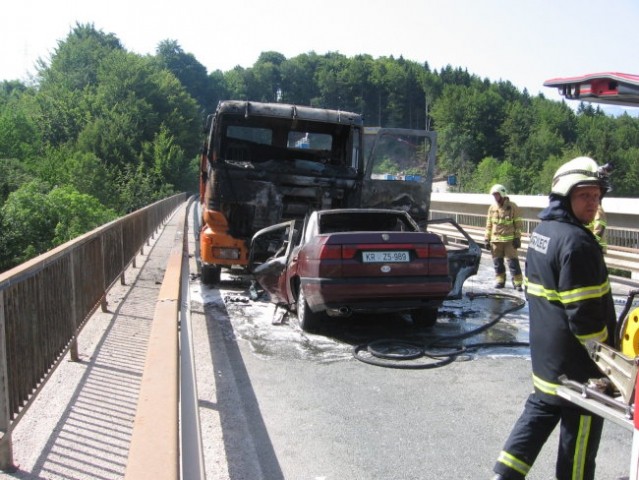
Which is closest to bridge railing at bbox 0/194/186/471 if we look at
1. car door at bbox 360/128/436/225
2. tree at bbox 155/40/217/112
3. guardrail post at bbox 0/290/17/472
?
guardrail post at bbox 0/290/17/472

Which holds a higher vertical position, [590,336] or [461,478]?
[590,336]

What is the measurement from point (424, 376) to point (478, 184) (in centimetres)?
7533

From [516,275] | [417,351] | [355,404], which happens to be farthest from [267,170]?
[355,404]

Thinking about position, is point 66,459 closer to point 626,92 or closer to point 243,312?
point 626,92

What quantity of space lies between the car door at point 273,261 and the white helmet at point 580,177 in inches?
189

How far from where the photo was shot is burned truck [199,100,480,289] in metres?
9.67

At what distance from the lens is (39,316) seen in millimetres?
4250

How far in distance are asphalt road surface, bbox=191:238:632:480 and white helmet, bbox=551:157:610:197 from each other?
1662 mm

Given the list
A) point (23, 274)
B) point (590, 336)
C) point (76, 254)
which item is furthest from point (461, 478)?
point (76, 254)

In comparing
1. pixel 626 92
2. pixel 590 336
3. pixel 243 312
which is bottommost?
pixel 243 312

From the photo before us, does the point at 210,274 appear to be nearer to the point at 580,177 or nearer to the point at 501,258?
the point at 501,258

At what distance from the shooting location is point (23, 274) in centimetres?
388

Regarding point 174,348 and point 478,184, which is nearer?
point 174,348

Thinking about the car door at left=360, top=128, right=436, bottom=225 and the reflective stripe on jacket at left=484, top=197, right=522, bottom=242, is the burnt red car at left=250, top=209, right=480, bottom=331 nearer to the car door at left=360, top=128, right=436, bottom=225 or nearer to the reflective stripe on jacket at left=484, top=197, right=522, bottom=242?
the car door at left=360, top=128, right=436, bottom=225
